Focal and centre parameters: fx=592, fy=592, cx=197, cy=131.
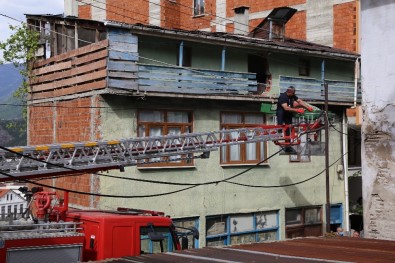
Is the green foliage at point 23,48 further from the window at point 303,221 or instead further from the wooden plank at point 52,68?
the window at point 303,221

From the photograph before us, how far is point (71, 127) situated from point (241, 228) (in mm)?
7458

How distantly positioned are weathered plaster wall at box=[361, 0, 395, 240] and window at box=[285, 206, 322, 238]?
14927 mm

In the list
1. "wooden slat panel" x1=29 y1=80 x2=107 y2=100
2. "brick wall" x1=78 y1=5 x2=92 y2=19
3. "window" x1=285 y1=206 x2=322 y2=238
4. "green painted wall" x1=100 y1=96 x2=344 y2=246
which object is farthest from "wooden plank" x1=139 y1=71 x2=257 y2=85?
"brick wall" x1=78 y1=5 x2=92 y2=19

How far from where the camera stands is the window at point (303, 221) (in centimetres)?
2436

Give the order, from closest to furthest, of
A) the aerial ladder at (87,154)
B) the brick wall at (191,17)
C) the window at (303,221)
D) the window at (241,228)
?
1. the aerial ladder at (87,154)
2. the window at (241,228)
3. the window at (303,221)
4. the brick wall at (191,17)

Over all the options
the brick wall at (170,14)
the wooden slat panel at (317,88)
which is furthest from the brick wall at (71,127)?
the brick wall at (170,14)

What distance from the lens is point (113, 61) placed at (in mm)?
19141

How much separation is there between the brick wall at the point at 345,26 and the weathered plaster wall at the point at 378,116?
22.5 metres

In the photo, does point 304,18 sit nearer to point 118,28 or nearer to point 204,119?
point 204,119

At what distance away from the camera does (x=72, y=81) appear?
21.0 metres

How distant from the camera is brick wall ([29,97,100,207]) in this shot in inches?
766

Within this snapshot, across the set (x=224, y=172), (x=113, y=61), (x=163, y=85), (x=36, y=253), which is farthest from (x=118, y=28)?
(x=36, y=253)

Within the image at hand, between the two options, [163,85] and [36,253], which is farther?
[163,85]

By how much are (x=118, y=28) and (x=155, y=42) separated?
1898mm
